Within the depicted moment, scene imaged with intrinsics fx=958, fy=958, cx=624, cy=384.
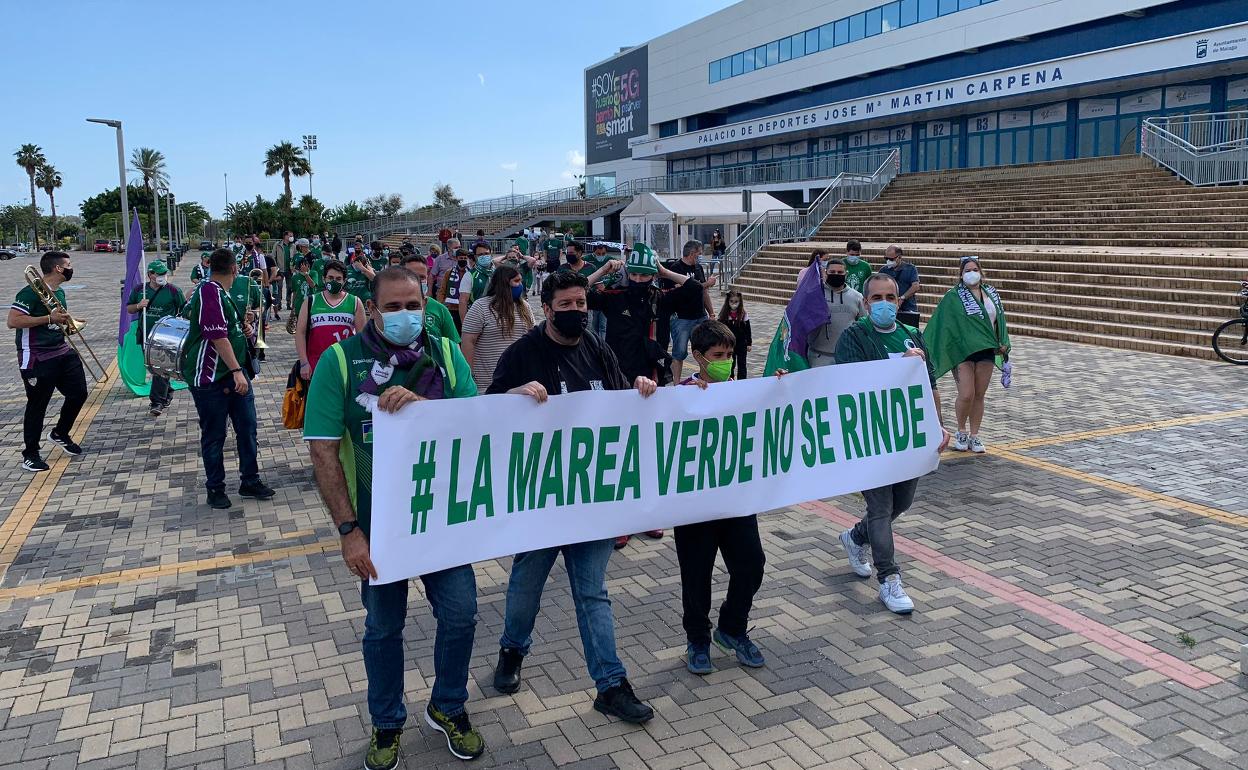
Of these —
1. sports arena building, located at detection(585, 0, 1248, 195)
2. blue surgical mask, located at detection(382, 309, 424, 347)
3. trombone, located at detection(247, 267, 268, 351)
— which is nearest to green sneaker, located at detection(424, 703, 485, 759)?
blue surgical mask, located at detection(382, 309, 424, 347)

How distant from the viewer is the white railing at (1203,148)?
24.1m

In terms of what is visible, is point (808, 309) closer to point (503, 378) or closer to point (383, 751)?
point (503, 378)

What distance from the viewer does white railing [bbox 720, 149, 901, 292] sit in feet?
98.5

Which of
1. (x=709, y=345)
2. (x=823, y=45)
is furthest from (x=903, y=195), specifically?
(x=709, y=345)

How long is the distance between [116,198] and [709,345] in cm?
12432

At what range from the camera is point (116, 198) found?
112 metres

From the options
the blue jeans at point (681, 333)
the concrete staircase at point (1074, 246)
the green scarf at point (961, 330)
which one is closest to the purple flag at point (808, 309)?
the green scarf at point (961, 330)

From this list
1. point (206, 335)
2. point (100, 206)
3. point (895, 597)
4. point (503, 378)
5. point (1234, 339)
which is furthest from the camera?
point (100, 206)

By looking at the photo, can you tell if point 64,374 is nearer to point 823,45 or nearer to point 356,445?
point 356,445

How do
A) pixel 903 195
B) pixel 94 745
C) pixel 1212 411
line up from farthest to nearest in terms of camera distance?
pixel 903 195 → pixel 1212 411 → pixel 94 745

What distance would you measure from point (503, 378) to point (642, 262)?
3.60 m

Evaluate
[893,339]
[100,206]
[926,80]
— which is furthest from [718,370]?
[100,206]

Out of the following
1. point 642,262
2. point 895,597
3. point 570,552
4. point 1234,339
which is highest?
point 642,262

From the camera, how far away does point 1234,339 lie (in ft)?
44.2
